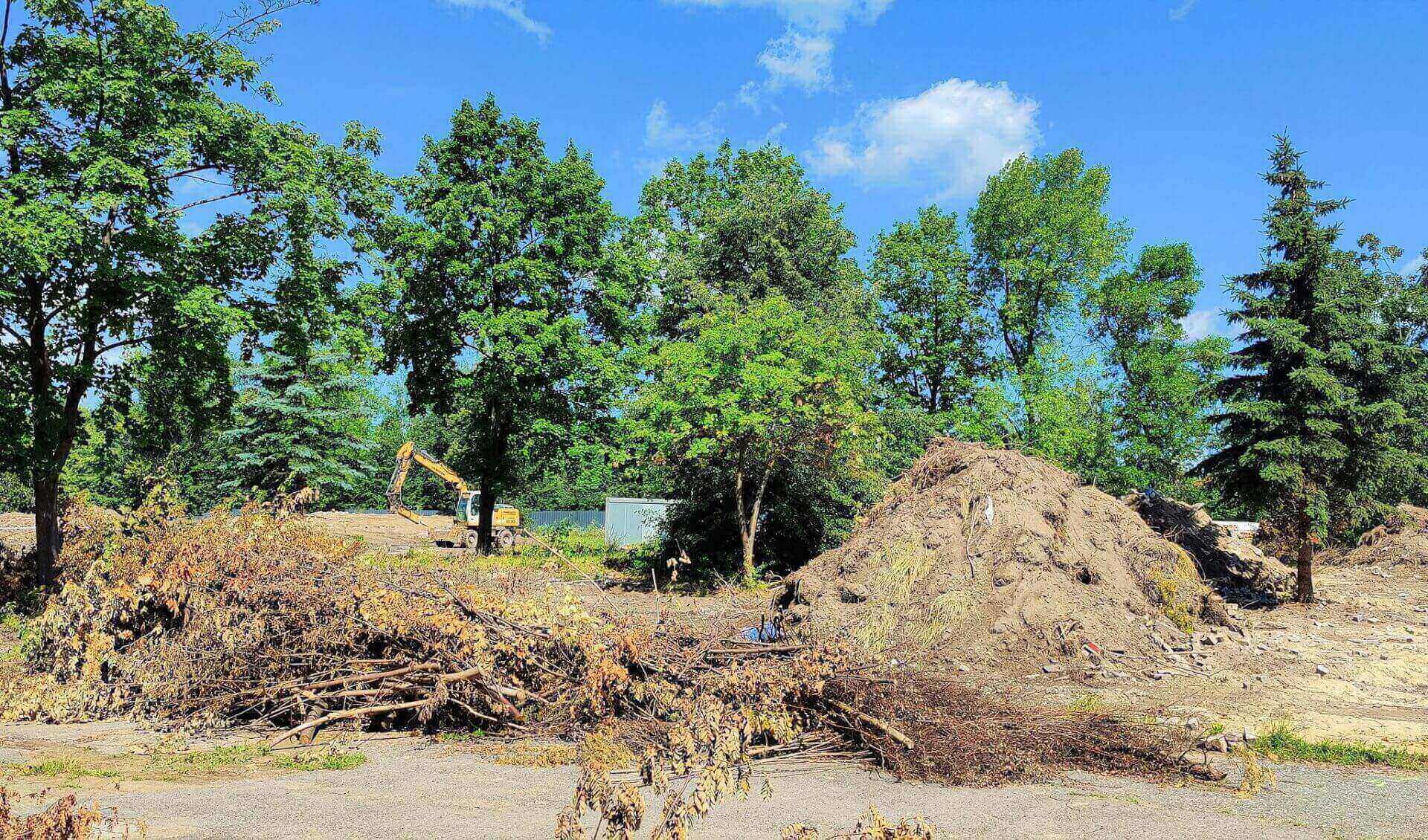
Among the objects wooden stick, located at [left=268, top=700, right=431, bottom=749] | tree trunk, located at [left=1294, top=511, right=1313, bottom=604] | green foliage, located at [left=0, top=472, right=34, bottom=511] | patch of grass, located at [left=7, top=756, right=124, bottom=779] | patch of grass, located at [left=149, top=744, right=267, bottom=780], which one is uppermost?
green foliage, located at [left=0, top=472, right=34, bottom=511]

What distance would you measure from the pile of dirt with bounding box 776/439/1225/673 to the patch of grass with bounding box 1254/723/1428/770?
3.45 metres

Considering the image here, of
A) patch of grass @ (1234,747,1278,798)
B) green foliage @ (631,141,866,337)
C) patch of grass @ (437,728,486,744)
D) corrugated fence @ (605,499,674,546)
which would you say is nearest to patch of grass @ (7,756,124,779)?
patch of grass @ (437,728,486,744)

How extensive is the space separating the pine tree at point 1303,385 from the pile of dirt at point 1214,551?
2.14 m

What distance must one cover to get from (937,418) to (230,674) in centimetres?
2691

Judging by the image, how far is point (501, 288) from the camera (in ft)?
85.5

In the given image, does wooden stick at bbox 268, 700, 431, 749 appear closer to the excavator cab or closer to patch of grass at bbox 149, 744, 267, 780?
patch of grass at bbox 149, 744, 267, 780

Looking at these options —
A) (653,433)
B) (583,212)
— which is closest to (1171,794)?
(653,433)

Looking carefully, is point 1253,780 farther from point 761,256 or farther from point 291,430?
point 291,430

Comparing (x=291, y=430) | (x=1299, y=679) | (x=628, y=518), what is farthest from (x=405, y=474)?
(x=1299, y=679)

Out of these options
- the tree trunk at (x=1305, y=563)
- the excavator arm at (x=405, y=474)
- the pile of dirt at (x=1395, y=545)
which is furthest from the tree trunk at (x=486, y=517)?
the pile of dirt at (x=1395, y=545)

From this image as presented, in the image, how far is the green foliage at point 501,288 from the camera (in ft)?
82.4

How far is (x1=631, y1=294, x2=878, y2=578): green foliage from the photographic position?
19.1 m

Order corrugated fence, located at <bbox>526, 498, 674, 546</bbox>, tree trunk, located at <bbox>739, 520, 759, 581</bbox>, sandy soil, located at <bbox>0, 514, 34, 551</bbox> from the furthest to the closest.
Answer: corrugated fence, located at <bbox>526, 498, 674, 546</bbox>, sandy soil, located at <bbox>0, 514, 34, 551</bbox>, tree trunk, located at <bbox>739, 520, 759, 581</bbox>

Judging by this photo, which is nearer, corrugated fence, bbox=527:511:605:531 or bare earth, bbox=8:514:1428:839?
bare earth, bbox=8:514:1428:839
